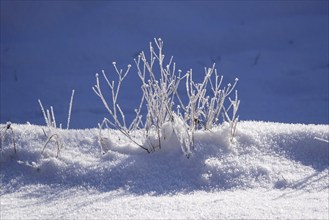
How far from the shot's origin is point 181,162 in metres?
2.49

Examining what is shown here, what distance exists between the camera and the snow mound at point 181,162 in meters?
2.38

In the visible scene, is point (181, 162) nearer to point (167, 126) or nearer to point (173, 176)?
point (173, 176)

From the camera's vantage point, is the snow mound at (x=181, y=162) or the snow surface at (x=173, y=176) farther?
the snow mound at (x=181, y=162)

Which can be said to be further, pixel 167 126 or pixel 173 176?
pixel 167 126

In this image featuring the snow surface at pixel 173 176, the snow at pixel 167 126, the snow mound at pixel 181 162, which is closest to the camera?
the snow surface at pixel 173 176

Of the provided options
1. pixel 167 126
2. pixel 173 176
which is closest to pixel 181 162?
pixel 173 176

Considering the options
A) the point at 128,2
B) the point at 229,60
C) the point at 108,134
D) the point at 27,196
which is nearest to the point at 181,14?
the point at 128,2

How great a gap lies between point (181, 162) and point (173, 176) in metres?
0.10

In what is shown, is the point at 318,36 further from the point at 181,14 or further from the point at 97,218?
the point at 97,218

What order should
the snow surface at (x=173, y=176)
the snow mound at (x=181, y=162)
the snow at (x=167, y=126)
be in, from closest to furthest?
1. the snow surface at (x=173, y=176)
2. the snow at (x=167, y=126)
3. the snow mound at (x=181, y=162)

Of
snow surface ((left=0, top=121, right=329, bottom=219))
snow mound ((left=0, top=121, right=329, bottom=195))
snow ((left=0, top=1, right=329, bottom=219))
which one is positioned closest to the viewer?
snow surface ((left=0, top=121, right=329, bottom=219))

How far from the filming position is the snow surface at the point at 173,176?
2059 mm

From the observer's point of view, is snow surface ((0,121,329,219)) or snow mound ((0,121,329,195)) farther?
snow mound ((0,121,329,195))

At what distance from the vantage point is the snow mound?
2.38 m
